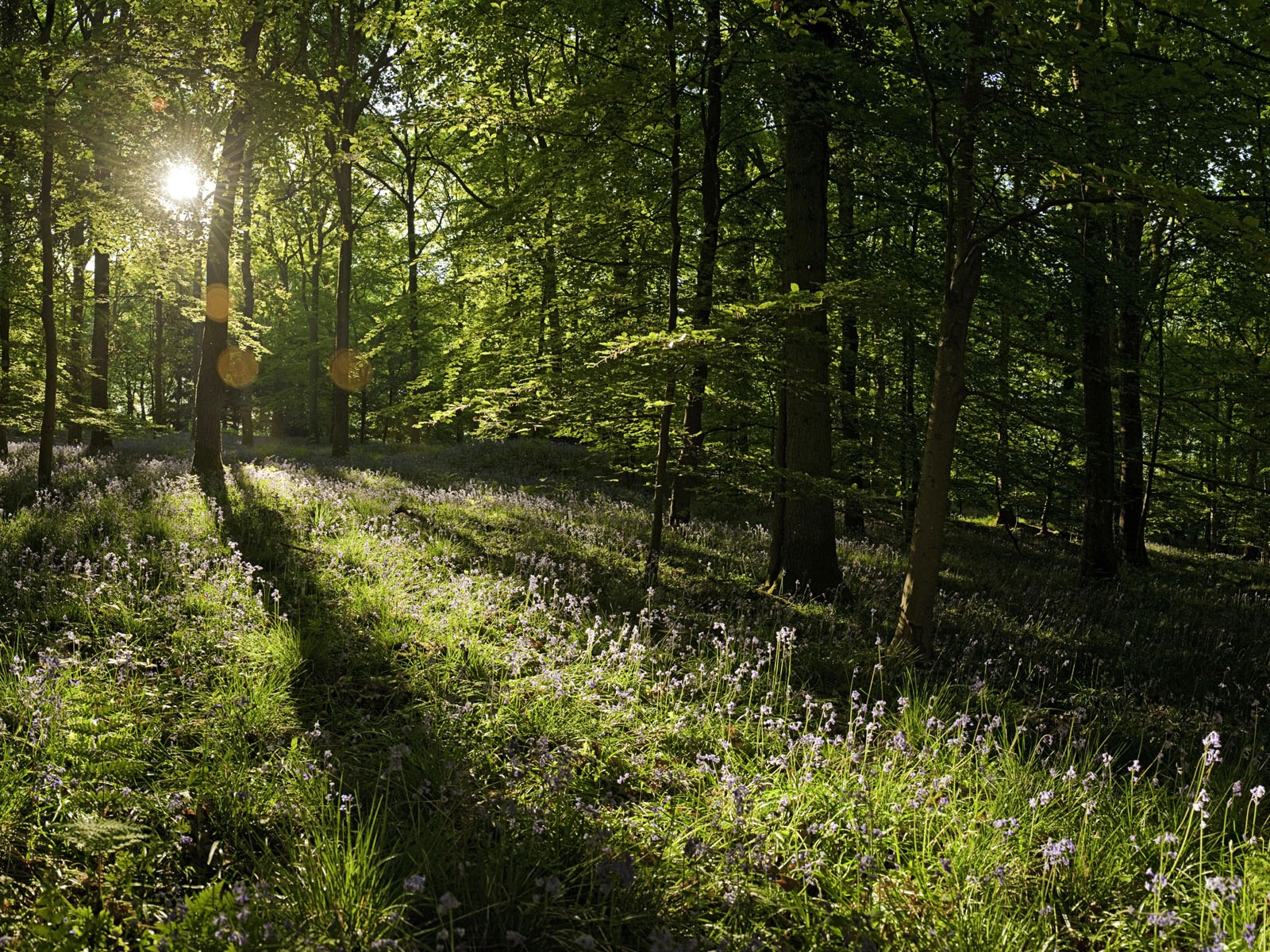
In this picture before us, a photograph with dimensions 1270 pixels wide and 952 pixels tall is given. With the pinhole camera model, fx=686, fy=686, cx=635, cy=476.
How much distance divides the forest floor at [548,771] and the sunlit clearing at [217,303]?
661 cm

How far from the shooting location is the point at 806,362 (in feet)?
26.8

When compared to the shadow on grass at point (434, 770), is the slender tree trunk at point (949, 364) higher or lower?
higher

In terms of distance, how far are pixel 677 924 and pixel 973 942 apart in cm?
108

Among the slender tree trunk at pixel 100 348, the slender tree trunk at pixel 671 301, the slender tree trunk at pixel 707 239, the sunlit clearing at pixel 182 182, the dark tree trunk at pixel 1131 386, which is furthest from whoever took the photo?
the slender tree trunk at pixel 100 348

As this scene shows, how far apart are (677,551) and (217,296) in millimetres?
10004

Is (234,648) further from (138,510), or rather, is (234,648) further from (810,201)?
(810,201)

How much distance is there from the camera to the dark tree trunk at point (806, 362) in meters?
7.89

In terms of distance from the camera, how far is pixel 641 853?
3051 millimetres

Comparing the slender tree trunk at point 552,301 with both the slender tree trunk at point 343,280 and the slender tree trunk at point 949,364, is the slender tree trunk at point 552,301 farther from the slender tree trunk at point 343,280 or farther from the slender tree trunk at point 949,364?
the slender tree trunk at point 343,280

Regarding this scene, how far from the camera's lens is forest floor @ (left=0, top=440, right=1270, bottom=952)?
103 inches

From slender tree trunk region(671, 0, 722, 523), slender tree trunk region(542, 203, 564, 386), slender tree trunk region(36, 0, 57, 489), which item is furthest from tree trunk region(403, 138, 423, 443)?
slender tree trunk region(671, 0, 722, 523)

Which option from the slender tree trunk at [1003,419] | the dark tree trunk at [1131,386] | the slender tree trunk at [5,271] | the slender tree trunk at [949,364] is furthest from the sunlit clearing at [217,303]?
the dark tree trunk at [1131,386]

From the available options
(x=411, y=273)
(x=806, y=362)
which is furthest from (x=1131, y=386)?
(x=411, y=273)

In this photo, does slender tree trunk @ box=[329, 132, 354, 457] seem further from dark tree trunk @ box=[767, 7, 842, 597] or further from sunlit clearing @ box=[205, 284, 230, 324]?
dark tree trunk @ box=[767, 7, 842, 597]
